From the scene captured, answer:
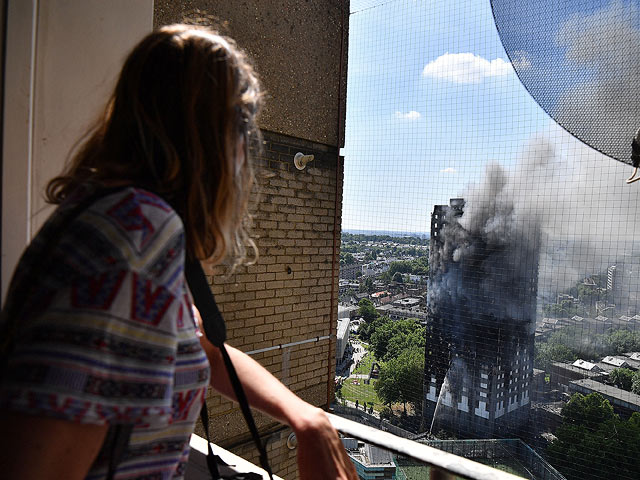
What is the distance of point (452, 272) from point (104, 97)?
591 cm

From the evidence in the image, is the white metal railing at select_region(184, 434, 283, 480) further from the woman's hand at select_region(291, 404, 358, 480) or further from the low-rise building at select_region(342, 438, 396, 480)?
the low-rise building at select_region(342, 438, 396, 480)

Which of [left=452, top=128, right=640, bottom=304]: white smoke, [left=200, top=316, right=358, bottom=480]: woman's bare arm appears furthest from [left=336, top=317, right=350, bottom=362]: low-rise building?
[left=200, top=316, right=358, bottom=480]: woman's bare arm

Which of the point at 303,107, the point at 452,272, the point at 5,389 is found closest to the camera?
the point at 5,389

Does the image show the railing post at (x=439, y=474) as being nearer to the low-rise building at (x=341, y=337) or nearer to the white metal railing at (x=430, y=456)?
the white metal railing at (x=430, y=456)

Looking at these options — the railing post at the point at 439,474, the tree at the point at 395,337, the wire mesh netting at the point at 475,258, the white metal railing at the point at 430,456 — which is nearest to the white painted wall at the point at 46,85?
the white metal railing at the point at 430,456

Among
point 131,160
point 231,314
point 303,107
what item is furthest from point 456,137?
point 131,160

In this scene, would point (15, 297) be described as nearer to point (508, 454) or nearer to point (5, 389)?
point (5, 389)

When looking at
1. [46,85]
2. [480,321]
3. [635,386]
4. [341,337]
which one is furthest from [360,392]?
[46,85]

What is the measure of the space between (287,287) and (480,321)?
11.3 feet

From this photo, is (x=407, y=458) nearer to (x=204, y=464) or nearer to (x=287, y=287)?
(x=204, y=464)

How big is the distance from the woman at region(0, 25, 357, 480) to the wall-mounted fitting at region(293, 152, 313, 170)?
3.64 m

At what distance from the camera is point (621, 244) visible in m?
5.14

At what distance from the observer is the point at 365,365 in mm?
6047

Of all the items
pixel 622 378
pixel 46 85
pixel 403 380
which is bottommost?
pixel 403 380
